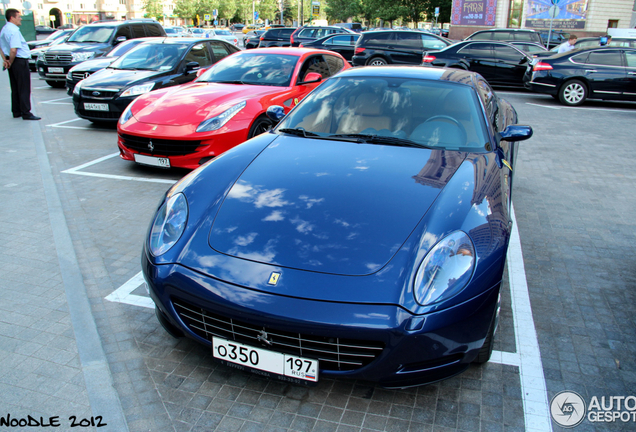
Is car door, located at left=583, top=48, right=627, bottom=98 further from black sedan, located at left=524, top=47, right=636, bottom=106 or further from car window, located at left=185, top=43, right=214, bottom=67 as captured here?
car window, located at left=185, top=43, right=214, bottom=67

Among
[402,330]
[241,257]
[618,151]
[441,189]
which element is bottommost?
[618,151]

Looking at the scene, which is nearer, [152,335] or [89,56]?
[152,335]

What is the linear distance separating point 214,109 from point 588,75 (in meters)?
10.2

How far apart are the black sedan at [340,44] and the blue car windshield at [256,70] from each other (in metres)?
14.3

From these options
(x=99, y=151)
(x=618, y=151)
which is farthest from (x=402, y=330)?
(x=618, y=151)

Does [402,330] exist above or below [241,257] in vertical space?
below

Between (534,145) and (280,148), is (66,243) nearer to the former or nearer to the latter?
(280,148)

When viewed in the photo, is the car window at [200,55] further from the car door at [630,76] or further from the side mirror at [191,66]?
the car door at [630,76]

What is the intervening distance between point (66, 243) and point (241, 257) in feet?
8.39

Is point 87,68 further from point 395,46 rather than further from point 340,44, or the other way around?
point 340,44

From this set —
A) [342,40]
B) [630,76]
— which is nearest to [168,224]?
[630,76]

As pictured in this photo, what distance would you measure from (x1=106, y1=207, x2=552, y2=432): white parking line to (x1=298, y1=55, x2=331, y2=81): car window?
437 centimetres

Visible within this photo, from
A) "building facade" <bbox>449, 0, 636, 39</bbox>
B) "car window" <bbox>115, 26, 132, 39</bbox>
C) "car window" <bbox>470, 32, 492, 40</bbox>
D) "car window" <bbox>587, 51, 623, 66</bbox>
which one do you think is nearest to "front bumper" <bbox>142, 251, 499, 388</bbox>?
"car window" <bbox>587, 51, 623, 66</bbox>

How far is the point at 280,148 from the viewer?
334 centimetres
